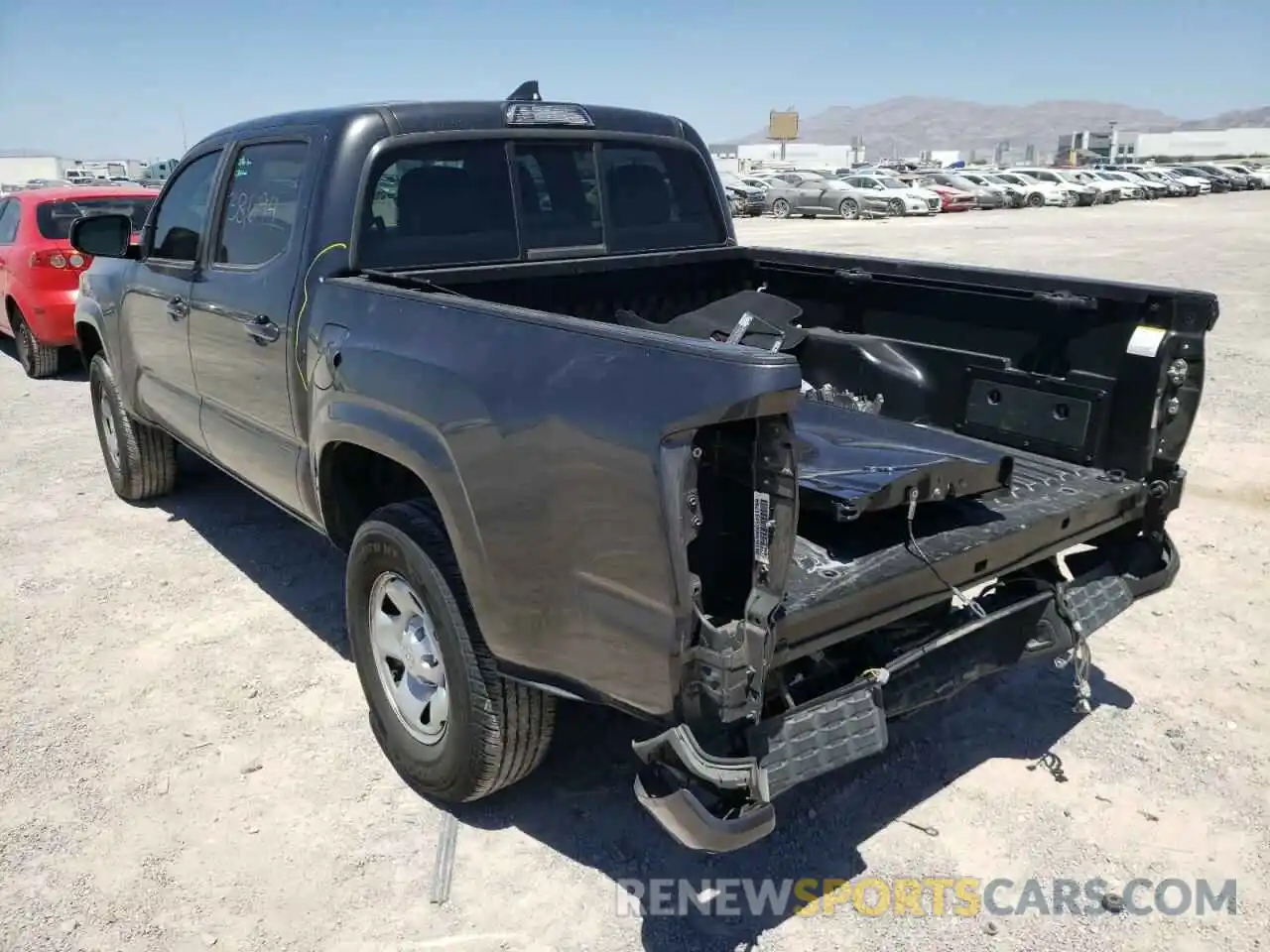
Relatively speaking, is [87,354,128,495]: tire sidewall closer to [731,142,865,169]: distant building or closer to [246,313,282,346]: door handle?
[246,313,282,346]: door handle

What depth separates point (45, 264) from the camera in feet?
29.9

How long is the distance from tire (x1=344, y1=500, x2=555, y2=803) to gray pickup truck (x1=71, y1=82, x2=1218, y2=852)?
0.01 m

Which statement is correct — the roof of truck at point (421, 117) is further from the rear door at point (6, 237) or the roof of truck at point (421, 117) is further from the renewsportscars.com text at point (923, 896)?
the rear door at point (6, 237)

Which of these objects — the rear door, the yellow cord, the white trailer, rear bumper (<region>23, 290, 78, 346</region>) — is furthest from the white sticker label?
the white trailer

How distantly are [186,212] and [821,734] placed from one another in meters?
3.80

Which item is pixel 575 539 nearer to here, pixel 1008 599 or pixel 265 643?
pixel 1008 599

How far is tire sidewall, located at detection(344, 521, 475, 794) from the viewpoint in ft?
9.25

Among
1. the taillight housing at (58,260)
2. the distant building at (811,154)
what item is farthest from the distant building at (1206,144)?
the taillight housing at (58,260)

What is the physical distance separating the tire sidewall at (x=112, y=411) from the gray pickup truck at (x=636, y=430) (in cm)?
58

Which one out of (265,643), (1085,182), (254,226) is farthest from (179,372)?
(1085,182)

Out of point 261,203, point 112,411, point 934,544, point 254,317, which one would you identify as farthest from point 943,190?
point 934,544

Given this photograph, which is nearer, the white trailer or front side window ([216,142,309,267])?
front side window ([216,142,309,267])

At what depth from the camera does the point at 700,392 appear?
6.83 feet

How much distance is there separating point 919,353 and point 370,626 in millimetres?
2366
